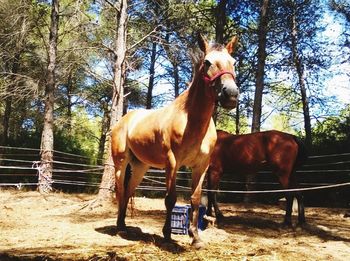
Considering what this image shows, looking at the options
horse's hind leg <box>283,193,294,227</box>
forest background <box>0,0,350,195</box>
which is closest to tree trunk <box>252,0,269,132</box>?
forest background <box>0,0,350,195</box>

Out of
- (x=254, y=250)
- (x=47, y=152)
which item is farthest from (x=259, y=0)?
(x=254, y=250)

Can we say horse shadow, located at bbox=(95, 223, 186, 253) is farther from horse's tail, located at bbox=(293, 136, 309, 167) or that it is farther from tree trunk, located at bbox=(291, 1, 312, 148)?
tree trunk, located at bbox=(291, 1, 312, 148)

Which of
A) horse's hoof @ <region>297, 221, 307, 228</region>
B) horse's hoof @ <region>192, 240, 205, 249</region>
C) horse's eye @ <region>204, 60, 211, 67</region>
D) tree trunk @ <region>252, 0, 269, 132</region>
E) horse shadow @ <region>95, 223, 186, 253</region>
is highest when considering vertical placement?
tree trunk @ <region>252, 0, 269, 132</region>

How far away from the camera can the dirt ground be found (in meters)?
3.64

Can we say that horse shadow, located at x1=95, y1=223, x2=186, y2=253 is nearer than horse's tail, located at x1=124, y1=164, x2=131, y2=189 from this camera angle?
Yes

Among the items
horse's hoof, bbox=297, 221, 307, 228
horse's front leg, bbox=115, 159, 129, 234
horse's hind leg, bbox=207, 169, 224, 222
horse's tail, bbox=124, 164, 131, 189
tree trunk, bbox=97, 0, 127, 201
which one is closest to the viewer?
horse's front leg, bbox=115, 159, 129, 234

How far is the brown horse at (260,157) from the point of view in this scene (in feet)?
21.6

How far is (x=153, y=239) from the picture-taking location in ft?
14.7

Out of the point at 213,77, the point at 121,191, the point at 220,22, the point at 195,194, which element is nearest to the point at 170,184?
the point at 195,194

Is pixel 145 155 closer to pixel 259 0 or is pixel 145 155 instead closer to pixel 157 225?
pixel 157 225

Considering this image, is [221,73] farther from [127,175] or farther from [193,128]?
[127,175]

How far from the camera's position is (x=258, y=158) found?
6.99 metres

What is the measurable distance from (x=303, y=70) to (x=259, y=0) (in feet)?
9.67

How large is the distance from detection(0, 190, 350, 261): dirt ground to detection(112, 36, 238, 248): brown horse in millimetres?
472
